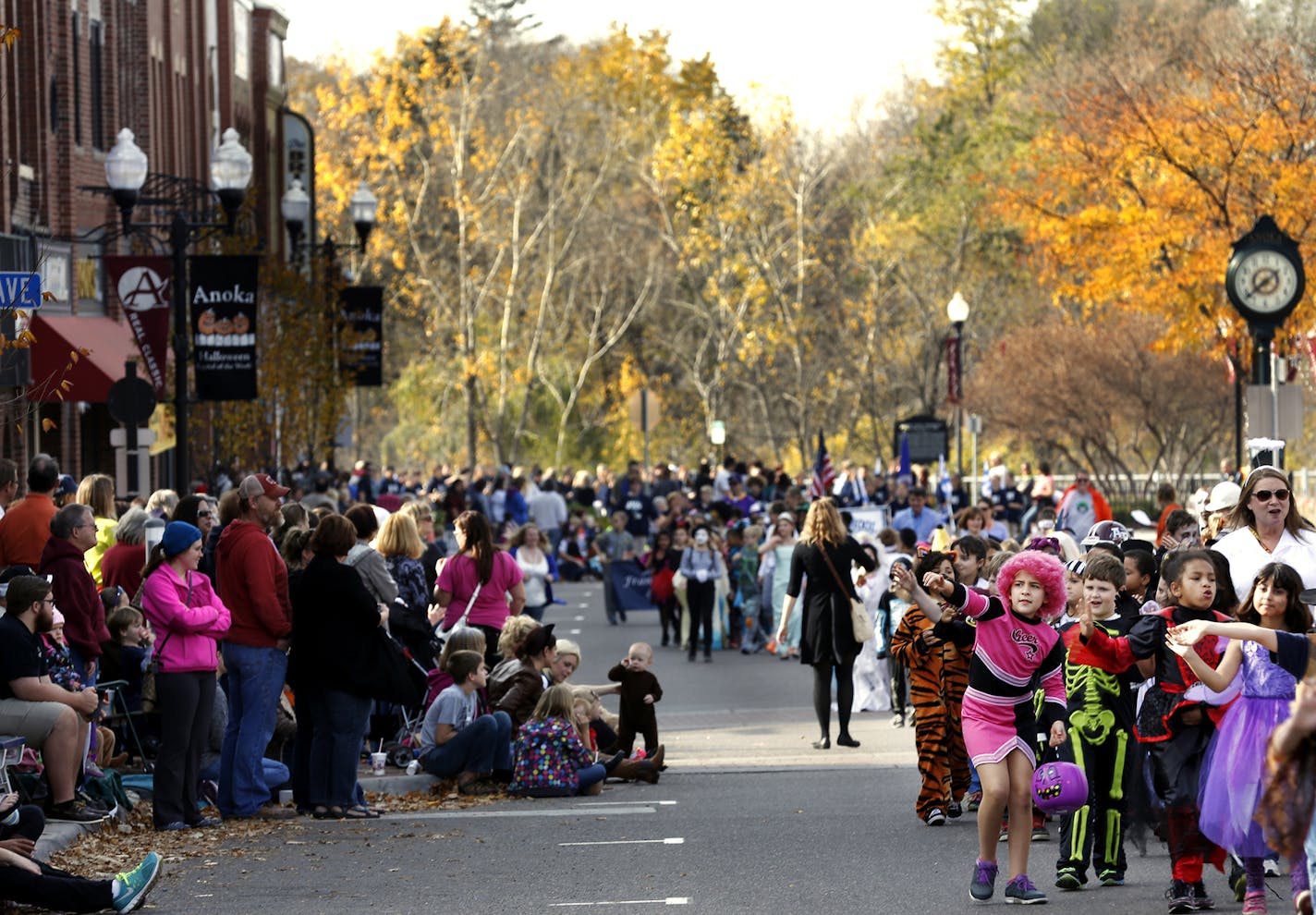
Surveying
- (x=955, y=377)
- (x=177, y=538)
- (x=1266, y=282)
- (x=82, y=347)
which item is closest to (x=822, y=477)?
(x=82, y=347)

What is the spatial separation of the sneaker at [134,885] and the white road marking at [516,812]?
3.73 meters

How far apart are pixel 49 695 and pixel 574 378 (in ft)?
173

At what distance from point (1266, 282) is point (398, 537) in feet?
28.2

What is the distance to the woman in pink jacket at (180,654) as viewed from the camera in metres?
13.2

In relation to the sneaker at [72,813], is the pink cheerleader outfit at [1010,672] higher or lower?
higher

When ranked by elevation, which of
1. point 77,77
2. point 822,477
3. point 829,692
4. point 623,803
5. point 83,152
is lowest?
point 623,803

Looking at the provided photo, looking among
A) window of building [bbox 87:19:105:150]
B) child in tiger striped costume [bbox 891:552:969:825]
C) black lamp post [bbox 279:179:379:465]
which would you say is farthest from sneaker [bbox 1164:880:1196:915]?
window of building [bbox 87:19:105:150]

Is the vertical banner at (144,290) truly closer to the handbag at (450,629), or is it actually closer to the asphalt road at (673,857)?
the handbag at (450,629)

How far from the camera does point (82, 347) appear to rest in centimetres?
2780

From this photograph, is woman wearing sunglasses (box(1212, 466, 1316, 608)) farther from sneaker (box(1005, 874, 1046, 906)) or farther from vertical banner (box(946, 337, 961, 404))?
vertical banner (box(946, 337, 961, 404))

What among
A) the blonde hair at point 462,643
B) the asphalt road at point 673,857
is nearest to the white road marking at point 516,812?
the asphalt road at point 673,857

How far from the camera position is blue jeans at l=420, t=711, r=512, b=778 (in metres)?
15.2

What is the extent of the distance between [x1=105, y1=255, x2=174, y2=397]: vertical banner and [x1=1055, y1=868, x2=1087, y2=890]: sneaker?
15.1 m

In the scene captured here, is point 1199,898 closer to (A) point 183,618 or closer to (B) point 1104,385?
(A) point 183,618
